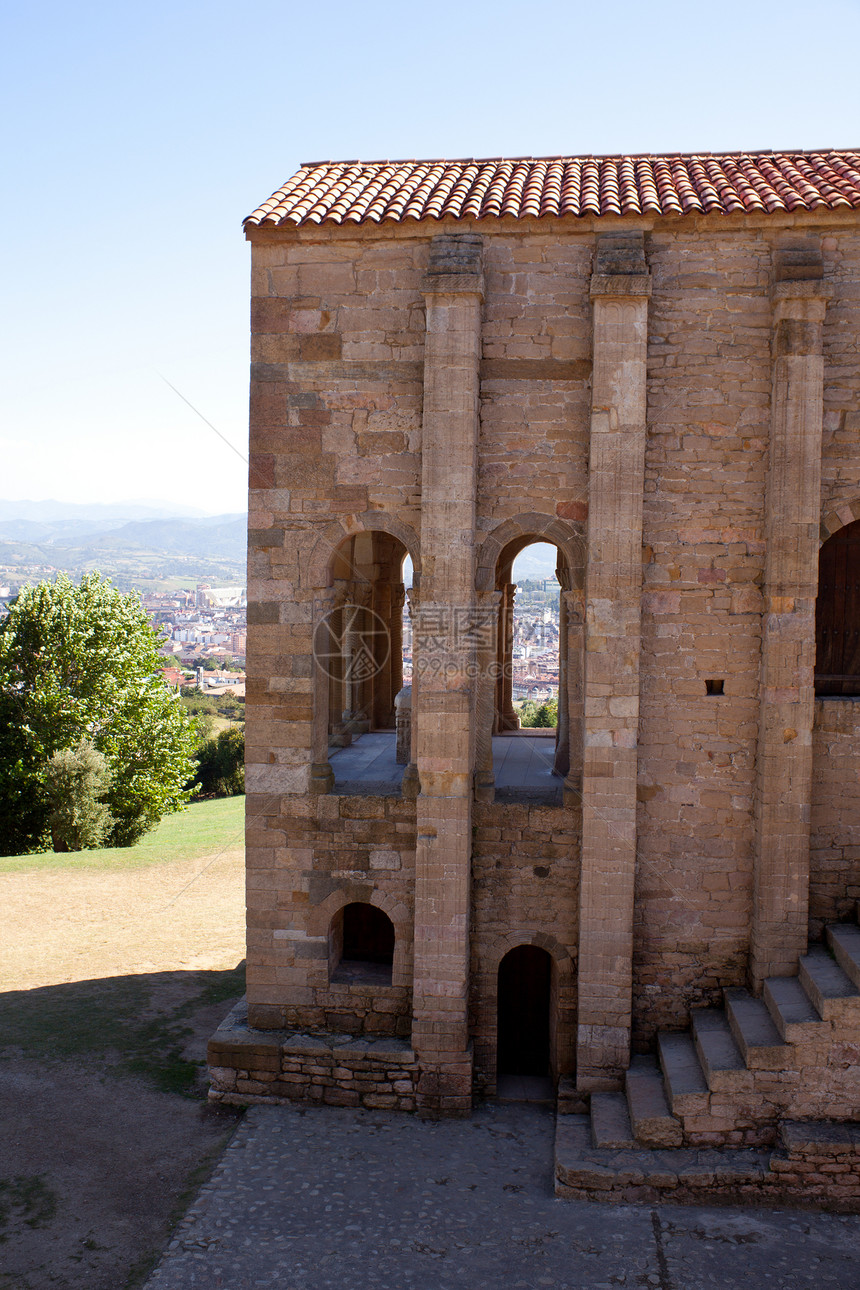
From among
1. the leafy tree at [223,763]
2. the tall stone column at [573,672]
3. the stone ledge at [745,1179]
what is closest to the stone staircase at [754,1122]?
the stone ledge at [745,1179]

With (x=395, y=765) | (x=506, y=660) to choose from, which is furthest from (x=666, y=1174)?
(x=506, y=660)

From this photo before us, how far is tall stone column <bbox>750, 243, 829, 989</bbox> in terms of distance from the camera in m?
9.46

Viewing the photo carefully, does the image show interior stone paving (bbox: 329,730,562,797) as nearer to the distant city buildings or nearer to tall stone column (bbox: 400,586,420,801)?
tall stone column (bbox: 400,586,420,801)

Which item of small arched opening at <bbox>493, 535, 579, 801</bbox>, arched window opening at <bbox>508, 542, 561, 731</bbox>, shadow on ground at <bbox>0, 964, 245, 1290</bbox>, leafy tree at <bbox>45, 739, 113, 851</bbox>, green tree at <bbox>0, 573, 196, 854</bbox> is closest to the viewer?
shadow on ground at <bbox>0, 964, 245, 1290</bbox>

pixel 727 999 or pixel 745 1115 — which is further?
pixel 727 999

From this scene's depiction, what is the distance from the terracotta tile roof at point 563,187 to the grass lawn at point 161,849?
14.4m

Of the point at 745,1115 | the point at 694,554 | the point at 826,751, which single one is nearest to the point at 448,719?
the point at 694,554

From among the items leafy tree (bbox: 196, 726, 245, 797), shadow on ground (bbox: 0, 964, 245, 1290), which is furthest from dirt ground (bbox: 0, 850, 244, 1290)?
leafy tree (bbox: 196, 726, 245, 797)

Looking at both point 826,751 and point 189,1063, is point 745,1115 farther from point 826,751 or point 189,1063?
point 189,1063

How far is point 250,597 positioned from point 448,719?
2779 millimetres

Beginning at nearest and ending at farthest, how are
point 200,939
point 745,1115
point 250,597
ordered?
1. point 745,1115
2. point 250,597
3. point 200,939

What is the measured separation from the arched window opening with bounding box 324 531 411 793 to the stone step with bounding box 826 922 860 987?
565cm

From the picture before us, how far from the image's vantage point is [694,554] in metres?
9.82

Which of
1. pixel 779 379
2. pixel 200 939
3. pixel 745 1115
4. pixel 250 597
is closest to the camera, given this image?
pixel 745 1115
